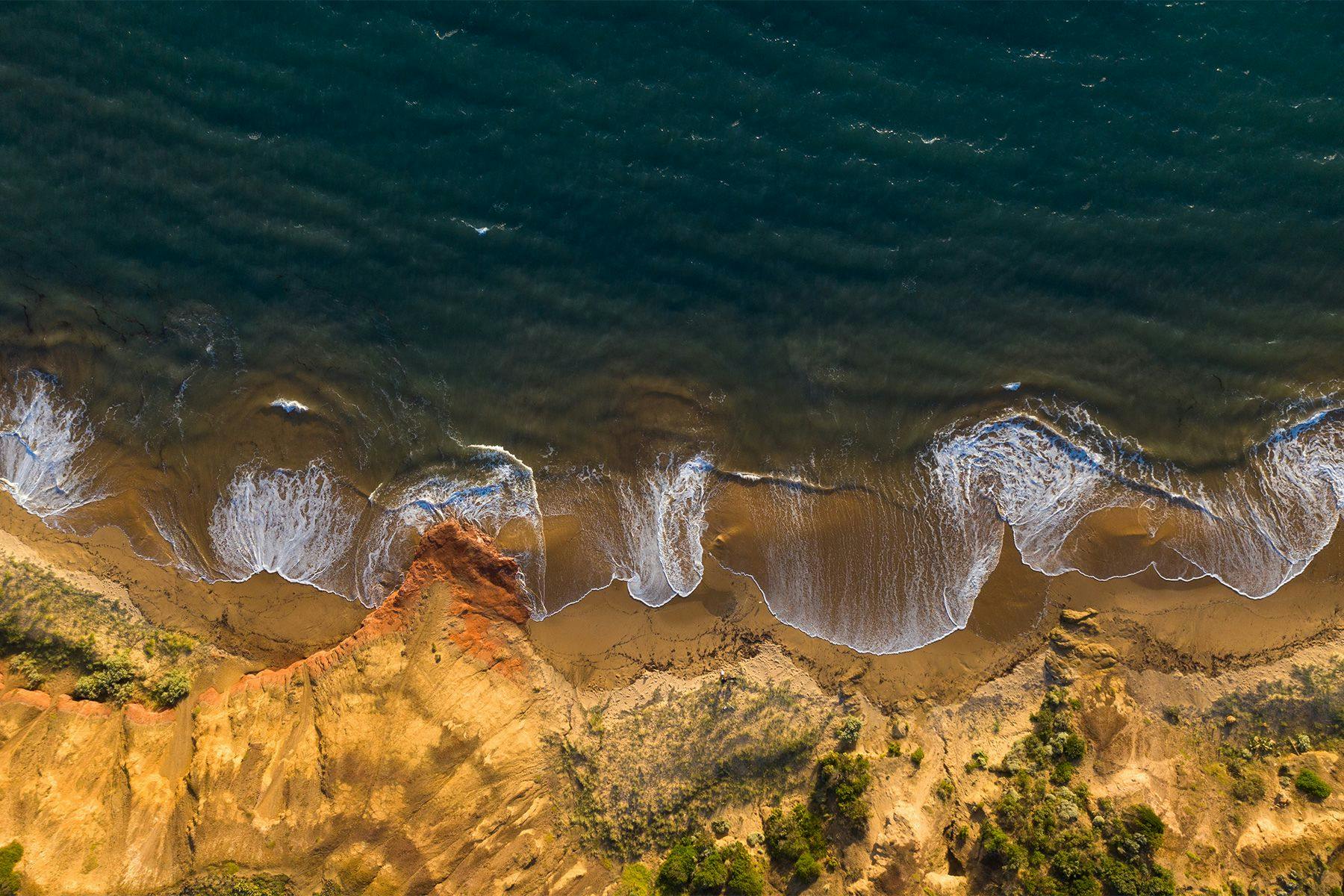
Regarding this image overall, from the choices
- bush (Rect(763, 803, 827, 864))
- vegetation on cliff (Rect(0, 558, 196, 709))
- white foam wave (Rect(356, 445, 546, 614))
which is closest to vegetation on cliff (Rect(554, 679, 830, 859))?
bush (Rect(763, 803, 827, 864))

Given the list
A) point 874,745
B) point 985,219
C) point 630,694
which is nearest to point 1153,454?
point 985,219

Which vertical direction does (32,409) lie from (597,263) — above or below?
below

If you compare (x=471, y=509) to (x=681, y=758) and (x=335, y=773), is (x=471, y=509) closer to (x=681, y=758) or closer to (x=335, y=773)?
(x=335, y=773)

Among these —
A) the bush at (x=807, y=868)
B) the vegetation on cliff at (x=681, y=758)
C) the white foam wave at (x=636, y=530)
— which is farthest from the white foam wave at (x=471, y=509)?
the bush at (x=807, y=868)

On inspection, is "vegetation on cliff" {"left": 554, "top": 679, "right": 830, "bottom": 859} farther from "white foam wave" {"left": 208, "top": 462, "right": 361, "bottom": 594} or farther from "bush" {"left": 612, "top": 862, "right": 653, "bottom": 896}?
"white foam wave" {"left": 208, "top": 462, "right": 361, "bottom": 594}

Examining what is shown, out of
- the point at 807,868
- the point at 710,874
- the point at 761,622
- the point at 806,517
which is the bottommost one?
the point at 710,874

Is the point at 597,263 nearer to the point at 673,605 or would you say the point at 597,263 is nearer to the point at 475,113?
the point at 475,113

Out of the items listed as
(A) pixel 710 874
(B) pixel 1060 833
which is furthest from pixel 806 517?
(B) pixel 1060 833
